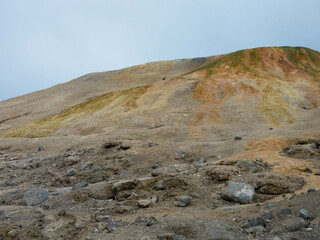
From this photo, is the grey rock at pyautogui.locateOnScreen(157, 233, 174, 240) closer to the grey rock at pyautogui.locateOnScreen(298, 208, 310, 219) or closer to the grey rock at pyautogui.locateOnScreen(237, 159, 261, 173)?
the grey rock at pyautogui.locateOnScreen(298, 208, 310, 219)

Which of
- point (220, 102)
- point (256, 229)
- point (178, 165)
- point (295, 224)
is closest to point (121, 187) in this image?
point (178, 165)

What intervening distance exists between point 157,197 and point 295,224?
4541 mm

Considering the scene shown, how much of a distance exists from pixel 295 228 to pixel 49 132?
2674 centimetres

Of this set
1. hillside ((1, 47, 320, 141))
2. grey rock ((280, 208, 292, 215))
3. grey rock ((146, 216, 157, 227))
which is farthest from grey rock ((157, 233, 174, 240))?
hillside ((1, 47, 320, 141))

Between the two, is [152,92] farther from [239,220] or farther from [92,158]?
[239,220]

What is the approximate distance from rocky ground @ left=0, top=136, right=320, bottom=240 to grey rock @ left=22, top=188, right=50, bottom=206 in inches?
1.3

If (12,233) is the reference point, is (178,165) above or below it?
below

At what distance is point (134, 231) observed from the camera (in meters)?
5.99

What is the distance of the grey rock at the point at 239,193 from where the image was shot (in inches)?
324

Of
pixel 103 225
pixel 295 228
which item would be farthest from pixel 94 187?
pixel 295 228

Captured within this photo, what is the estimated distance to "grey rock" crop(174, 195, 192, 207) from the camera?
27.0 feet

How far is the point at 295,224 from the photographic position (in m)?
5.25

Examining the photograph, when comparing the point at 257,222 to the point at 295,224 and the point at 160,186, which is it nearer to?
the point at 295,224

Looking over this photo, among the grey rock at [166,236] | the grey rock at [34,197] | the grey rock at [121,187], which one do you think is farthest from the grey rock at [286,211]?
the grey rock at [34,197]
